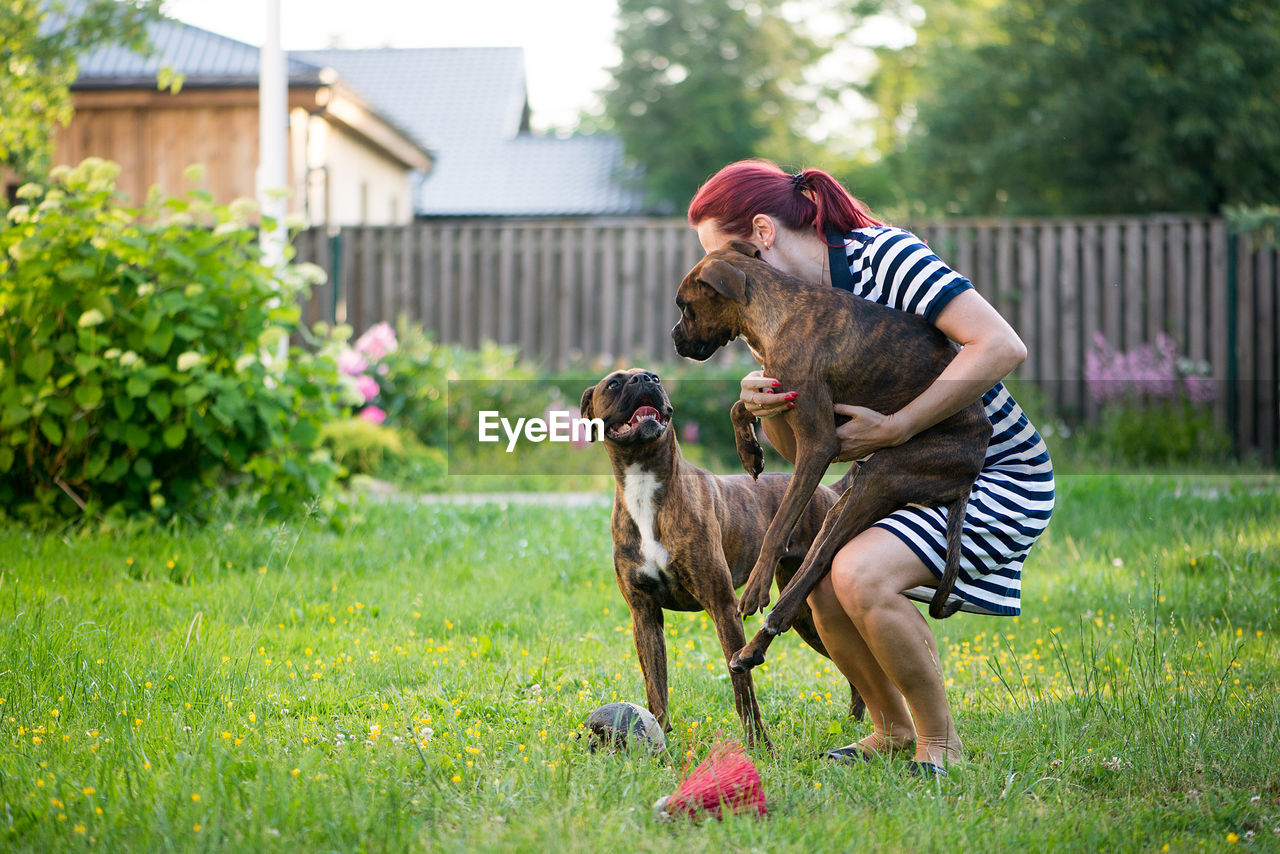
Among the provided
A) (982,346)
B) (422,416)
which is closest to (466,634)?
(982,346)

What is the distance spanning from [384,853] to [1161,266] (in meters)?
10.9

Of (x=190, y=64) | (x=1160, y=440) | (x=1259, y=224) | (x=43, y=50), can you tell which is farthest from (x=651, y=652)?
(x=190, y=64)

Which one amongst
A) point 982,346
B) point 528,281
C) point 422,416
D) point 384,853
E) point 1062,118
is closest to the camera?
point 384,853

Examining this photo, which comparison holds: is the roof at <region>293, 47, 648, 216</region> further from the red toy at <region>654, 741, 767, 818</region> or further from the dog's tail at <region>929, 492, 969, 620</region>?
the red toy at <region>654, 741, 767, 818</region>

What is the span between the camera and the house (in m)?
13.5

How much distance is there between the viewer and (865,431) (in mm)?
2969

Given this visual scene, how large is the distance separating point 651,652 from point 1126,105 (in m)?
15.0

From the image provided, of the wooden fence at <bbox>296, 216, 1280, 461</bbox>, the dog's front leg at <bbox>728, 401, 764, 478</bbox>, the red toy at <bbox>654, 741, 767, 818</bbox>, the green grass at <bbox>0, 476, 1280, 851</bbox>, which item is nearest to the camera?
the green grass at <bbox>0, 476, 1280, 851</bbox>

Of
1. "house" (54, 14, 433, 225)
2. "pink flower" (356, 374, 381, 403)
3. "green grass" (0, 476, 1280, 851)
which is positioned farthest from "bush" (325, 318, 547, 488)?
"house" (54, 14, 433, 225)

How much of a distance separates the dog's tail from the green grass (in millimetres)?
503

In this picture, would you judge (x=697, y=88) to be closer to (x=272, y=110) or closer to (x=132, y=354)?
(x=272, y=110)

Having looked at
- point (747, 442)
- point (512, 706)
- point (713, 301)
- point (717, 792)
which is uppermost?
point (713, 301)

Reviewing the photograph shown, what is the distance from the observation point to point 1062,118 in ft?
52.8

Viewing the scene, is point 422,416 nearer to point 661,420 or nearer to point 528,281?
point 528,281
